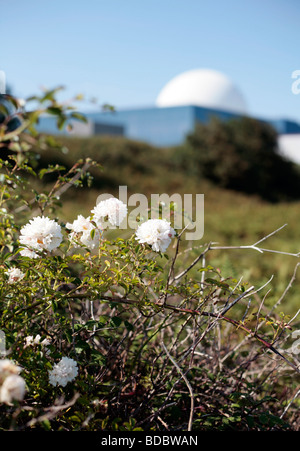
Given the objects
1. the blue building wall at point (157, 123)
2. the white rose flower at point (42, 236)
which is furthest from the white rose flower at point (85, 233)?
the blue building wall at point (157, 123)

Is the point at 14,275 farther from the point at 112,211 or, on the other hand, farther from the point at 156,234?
the point at 156,234

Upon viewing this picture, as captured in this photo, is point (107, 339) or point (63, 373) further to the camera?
point (107, 339)

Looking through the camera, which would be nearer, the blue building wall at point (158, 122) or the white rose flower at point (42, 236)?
the white rose flower at point (42, 236)

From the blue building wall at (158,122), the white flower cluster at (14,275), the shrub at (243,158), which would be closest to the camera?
the white flower cluster at (14,275)

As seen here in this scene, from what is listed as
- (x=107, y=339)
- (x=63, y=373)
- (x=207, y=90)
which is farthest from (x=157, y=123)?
(x=63, y=373)

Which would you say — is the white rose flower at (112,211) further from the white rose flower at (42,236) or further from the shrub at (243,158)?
the shrub at (243,158)

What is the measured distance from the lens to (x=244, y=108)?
38438mm

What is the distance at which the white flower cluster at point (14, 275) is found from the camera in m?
1.57

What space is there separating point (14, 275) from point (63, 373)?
38 centimetres

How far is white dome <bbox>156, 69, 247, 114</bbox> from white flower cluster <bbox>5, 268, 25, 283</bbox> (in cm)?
3812

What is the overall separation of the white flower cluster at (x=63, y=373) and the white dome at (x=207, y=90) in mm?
38284

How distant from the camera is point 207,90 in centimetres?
3869

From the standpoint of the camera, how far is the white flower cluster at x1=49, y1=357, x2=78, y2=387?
1.44 m
